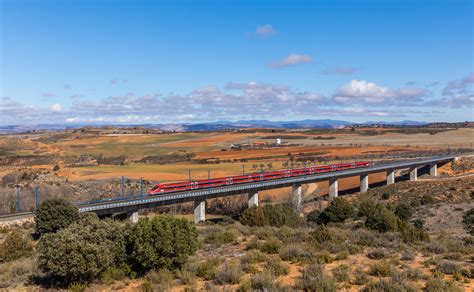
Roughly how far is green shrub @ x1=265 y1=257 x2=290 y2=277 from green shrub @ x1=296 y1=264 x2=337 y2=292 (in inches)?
26.2

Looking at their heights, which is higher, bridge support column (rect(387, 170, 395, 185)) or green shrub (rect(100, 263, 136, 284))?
green shrub (rect(100, 263, 136, 284))

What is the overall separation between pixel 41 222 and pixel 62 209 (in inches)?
60.1

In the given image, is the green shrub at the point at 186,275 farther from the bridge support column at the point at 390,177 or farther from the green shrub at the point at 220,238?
the bridge support column at the point at 390,177

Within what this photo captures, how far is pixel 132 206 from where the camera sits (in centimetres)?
3616

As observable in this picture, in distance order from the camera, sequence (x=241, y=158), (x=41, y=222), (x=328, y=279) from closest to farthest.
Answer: (x=328, y=279), (x=41, y=222), (x=241, y=158)

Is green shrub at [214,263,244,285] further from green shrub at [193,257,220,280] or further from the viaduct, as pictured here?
the viaduct

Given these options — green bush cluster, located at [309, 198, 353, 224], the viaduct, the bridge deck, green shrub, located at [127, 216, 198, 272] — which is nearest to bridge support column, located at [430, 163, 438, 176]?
the viaduct

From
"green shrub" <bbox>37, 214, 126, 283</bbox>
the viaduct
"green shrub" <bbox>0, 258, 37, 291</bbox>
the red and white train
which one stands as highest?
"green shrub" <bbox>37, 214, 126, 283</bbox>

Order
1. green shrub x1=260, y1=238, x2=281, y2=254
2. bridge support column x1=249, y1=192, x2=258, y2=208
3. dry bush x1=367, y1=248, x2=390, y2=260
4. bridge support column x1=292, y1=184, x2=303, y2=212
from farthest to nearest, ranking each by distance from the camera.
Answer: bridge support column x1=292, y1=184, x2=303, y2=212, bridge support column x1=249, y1=192, x2=258, y2=208, green shrub x1=260, y1=238, x2=281, y2=254, dry bush x1=367, y1=248, x2=390, y2=260

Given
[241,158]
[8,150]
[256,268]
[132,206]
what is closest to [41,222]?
[132,206]

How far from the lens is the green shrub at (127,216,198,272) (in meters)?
14.3

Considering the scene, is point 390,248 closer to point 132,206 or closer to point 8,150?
point 132,206

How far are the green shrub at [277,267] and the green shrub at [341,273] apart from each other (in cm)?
161

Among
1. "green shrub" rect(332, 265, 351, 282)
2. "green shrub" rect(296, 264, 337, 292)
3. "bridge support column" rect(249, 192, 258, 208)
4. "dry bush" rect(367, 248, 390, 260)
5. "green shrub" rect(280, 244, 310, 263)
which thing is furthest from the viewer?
"bridge support column" rect(249, 192, 258, 208)
